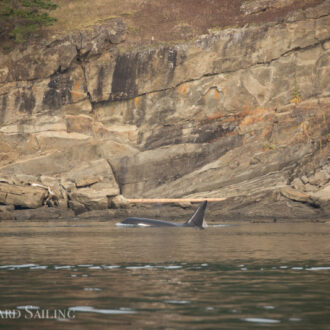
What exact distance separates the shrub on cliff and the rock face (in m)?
3.12

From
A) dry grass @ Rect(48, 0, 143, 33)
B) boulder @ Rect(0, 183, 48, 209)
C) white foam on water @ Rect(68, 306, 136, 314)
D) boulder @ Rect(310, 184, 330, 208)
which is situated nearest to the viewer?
white foam on water @ Rect(68, 306, 136, 314)

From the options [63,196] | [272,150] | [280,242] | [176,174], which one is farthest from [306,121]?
[280,242]

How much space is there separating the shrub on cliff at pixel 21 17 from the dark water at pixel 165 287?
59.6m

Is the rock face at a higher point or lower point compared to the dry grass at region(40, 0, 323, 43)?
lower

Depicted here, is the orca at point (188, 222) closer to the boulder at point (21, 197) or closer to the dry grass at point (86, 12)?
the boulder at point (21, 197)

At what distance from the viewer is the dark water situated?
12195 millimetres

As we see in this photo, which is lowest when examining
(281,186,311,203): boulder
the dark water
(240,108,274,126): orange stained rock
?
(281,186,311,203): boulder

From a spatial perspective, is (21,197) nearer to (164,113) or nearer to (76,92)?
(76,92)

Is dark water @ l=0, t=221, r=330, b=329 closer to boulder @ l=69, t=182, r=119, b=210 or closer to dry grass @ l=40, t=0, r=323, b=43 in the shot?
boulder @ l=69, t=182, r=119, b=210

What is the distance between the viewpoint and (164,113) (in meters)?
81.4

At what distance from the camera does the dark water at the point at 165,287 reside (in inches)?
480

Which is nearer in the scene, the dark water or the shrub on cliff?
the dark water

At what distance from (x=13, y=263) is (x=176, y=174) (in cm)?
5294

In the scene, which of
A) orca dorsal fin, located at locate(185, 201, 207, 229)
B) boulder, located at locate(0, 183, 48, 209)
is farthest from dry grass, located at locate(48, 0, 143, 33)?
orca dorsal fin, located at locate(185, 201, 207, 229)
